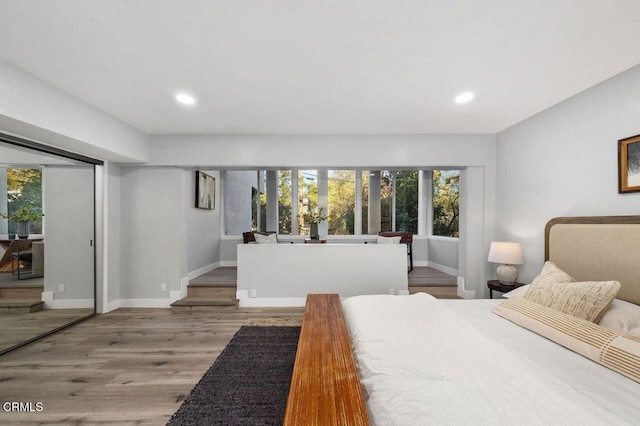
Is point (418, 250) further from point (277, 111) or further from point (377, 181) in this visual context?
point (277, 111)

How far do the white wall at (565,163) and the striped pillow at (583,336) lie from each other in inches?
47.0

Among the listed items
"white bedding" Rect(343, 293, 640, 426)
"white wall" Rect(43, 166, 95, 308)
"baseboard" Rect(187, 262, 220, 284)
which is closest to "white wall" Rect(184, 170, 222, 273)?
"baseboard" Rect(187, 262, 220, 284)

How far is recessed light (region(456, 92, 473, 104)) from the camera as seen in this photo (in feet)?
7.97

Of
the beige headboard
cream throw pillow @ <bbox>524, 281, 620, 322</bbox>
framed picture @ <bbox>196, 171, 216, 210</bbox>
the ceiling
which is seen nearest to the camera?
the ceiling

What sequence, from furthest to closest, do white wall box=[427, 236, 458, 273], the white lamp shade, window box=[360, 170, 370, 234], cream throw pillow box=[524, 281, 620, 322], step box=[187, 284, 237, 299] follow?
window box=[360, 170, 370, 234] < white wall box=[427, 236, 458, 273] < step box=[187, 284, 237, 299] < the white lamp shade < cream throw pillow box=[524, 281, 620, 322]

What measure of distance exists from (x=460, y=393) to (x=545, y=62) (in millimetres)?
2379

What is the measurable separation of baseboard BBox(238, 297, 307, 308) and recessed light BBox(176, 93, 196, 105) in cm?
267

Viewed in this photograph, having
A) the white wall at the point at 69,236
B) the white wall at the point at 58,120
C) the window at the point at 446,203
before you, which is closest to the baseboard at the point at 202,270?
the white wall at the point at 69,236

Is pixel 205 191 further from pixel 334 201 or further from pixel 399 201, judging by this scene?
pixel 399 201

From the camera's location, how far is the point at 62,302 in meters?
3.12

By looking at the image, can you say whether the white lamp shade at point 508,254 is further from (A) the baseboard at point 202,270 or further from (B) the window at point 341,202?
(A) the baseboard at point 202,270

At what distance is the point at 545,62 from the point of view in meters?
1.91

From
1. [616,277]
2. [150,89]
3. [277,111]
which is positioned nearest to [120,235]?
[150,89]

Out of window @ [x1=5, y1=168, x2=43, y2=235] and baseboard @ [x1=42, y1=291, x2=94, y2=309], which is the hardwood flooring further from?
window @ [x1=5, y1=168, x2=43, y2=235]
